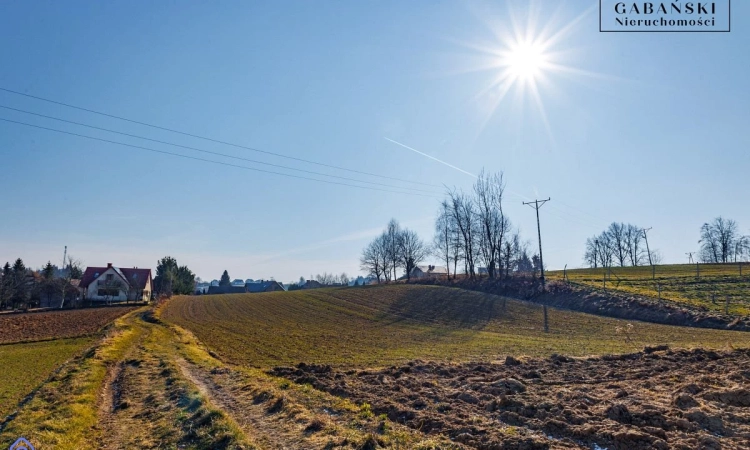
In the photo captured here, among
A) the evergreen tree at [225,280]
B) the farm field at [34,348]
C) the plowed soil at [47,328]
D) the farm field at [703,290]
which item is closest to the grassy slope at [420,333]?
the farm field at [703,290]

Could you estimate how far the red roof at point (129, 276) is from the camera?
74.1 m

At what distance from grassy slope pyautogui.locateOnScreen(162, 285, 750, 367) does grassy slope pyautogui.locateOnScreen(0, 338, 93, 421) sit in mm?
7406

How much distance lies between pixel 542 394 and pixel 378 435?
14.0 feet

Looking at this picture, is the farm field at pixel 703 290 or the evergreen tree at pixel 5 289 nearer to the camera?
the farm field at pixel 703 290

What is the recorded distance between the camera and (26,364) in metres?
20.8

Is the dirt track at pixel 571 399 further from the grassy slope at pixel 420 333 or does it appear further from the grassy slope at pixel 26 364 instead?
the grassy slope at pixel 26 364

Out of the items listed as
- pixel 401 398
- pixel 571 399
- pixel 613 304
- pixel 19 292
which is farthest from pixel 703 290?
pixel 19 292

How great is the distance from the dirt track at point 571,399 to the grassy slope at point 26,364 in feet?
31.0

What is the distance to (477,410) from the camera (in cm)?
848

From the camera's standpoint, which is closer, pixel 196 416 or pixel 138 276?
pixel 196 416

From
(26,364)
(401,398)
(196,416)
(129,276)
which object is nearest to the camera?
(196,416)

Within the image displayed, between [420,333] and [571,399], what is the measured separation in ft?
65.9

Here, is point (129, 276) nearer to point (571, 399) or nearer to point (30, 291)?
point (30, 291)

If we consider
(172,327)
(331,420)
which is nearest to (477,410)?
(331,420)
